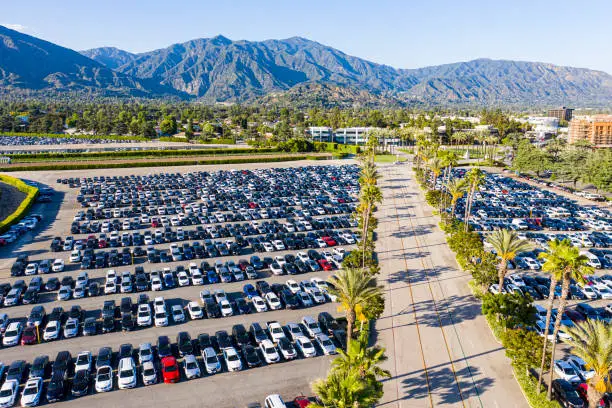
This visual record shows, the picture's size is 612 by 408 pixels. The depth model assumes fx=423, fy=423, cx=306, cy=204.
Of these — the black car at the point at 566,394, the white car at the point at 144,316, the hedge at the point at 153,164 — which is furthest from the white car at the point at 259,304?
the hedge at the point at 153,164

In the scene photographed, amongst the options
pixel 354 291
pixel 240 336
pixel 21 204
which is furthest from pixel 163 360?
pixel 21 204

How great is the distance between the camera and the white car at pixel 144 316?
1479 inches

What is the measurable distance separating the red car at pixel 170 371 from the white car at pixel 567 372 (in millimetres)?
27370

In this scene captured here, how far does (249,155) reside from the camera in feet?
507

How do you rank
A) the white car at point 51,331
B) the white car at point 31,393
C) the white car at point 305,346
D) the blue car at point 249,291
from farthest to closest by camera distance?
the blue car at point 249,291, the white car at point 51,331, the white car at point 305,346, the white car at point 31,393

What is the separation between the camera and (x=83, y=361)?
31.0m

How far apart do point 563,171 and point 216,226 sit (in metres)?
86.4

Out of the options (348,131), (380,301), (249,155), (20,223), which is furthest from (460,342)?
(348,131)

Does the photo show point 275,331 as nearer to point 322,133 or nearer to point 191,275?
point 191,275

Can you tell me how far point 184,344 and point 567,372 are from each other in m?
28.3

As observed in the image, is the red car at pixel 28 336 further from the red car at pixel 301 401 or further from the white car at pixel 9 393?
the red car at pixel 301 401

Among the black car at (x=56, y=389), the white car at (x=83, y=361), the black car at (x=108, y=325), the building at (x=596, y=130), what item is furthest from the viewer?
the building at (x=596, y=130)

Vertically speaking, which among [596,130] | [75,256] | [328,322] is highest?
[596,130]

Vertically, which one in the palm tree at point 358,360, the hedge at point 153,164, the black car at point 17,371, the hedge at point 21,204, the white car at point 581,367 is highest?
the hedge at point 153,164
